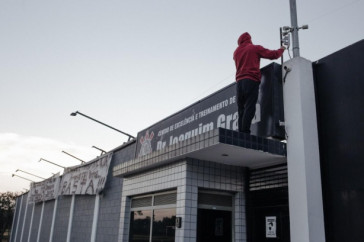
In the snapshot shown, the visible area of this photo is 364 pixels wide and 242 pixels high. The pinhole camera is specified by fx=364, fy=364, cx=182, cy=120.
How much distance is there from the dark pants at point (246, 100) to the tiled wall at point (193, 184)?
1.49 metres

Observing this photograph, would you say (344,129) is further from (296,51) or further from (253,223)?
(253,223)

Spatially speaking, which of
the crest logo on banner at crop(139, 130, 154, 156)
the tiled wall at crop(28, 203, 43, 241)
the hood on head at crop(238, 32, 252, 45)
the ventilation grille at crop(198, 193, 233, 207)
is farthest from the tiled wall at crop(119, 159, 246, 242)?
the tiled wall at crop(28, 203, 43, 241)

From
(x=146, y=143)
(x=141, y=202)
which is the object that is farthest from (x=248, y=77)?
(x=146, y=143)

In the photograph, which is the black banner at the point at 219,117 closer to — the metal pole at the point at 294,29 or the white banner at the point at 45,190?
the metal pole at the point at 294,29

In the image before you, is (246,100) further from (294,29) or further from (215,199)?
(215,199)

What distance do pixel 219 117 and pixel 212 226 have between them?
2.45 metres

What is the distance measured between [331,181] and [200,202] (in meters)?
2.83

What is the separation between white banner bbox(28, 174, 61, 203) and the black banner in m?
11.3

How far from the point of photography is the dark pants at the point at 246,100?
6961mm

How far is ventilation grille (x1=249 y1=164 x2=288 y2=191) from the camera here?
7577 mm

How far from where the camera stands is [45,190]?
23562 mm

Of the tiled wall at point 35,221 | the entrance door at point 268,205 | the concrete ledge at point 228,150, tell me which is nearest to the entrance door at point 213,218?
the entrance door at point 268,205

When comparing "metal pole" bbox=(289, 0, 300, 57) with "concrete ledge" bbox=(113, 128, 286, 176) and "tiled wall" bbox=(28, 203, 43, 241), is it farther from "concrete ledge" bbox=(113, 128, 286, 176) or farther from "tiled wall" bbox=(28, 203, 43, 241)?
"tiled wall" bbox=(28, 203, 43, 241)

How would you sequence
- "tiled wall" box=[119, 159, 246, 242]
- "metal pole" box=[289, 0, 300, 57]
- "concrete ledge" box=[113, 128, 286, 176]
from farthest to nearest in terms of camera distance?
1. "tiled wall" box=[119, 159, 246, 242]
2. "metal pole" box=[289, 0, 300, 57]
3. "concrete ledge" box=[113, 128, 286, 176]
